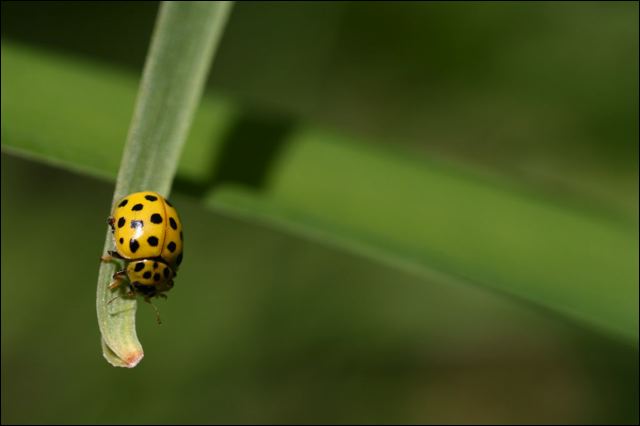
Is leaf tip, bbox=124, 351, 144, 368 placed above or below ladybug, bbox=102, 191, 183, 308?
below

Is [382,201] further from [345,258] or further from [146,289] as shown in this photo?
[345,258]

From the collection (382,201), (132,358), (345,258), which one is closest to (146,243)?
(382,201)

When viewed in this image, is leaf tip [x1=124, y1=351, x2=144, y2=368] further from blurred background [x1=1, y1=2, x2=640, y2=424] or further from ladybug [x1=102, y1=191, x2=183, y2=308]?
blurred background [x1=1, y1=2, x2=640, y2=424]

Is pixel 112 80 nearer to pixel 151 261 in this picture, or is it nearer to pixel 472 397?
pixel 151 261

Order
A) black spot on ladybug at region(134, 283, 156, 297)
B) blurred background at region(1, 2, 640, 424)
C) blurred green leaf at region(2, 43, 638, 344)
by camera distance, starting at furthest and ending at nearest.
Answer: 1. blurred background at region(1, 2, 640, 424)
2. black spot on ladybug at region(134, 283, 156, 297)
3. blurred green leaf at region(2, 43, 638, 344)

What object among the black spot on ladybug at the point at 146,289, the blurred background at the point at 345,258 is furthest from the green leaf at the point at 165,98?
the blurred background at the point at 345,258

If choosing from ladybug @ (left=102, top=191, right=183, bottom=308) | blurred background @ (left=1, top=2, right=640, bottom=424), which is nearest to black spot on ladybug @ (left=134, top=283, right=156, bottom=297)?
ladybug @ (left=102, top=191, right=183, bottom=308)
